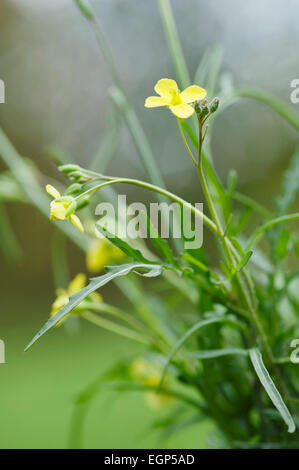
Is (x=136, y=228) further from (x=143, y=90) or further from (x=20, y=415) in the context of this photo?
(x=143, y=90)

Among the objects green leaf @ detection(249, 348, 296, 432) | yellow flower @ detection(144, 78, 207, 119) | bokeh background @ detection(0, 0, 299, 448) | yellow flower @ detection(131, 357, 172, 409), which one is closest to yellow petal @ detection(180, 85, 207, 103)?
yellow flower @ detection(144, 78, 207, 119)

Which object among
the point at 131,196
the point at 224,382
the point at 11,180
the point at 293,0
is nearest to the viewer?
the point at 224,382

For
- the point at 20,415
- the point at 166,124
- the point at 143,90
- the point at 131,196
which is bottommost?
the point at 20,415

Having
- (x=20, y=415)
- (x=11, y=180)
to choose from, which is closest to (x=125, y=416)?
(x=20, y=415)

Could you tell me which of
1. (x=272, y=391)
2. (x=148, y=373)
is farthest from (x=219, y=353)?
(x=148, y=373)

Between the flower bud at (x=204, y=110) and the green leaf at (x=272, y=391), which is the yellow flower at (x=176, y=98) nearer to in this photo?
the flower bud at (x=204, y=110)

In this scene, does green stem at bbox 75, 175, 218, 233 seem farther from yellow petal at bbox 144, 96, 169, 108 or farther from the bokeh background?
the bokeh background

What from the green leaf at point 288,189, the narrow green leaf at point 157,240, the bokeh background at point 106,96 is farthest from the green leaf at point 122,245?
the bokeh background at point 106,96

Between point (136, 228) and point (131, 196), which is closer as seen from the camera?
point (136, 228)
